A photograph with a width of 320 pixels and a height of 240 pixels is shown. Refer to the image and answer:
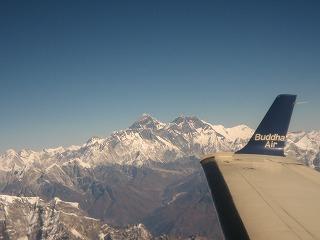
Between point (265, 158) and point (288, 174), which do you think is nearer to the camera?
point (288, 174)

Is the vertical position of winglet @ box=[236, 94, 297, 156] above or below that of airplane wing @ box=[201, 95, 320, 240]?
above

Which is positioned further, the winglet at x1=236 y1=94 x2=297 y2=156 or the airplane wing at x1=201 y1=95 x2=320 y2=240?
the winglet at x1=236 y1=94 x2=297 y2=156

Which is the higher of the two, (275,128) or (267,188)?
(275,128)

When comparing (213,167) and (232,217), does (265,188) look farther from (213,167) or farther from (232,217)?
(213,167)

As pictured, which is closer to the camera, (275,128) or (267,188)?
(267,188)

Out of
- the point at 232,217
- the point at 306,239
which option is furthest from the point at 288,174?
the point at 306,239

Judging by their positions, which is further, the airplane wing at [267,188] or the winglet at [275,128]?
the winglet at [275,128]

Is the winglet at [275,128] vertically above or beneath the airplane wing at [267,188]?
above
